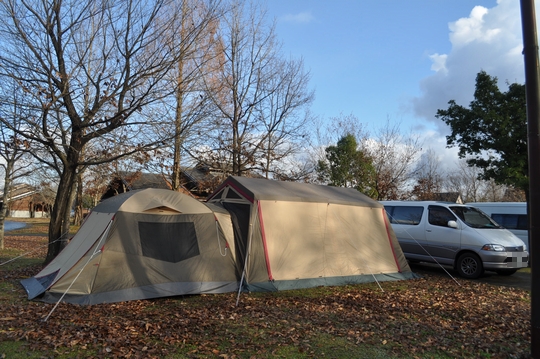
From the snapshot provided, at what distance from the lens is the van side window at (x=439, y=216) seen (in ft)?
38.7

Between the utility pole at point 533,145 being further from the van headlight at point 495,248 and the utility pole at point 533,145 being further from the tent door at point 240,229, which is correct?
the van headlight at point 495,248

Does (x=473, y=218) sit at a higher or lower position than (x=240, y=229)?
higher

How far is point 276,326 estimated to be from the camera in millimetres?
6141

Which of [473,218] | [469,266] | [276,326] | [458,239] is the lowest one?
[276,326]

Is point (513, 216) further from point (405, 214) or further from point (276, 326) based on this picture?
point (276, 326)

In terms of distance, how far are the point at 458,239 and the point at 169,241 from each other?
7544 mm

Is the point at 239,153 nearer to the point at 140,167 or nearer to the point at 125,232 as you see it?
the point at 140,167

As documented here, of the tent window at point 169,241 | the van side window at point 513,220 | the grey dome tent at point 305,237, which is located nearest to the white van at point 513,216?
the van side window at point 513,220

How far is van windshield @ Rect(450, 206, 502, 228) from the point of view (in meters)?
11.5

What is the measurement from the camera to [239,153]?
16.8 m

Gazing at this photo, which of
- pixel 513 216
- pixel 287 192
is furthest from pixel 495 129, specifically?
pixel 287 192

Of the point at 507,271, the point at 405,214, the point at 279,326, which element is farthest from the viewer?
the point at 405,214

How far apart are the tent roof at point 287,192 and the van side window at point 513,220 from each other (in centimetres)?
626

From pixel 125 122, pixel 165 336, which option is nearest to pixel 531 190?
pixel 165 336
